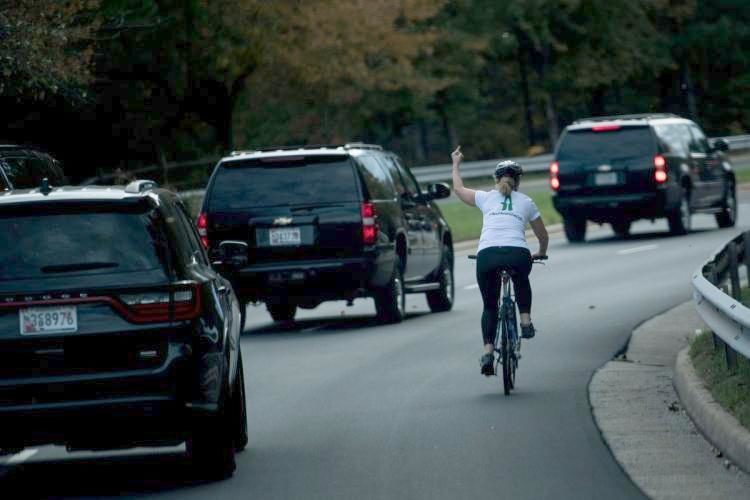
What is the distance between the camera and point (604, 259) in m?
28.8

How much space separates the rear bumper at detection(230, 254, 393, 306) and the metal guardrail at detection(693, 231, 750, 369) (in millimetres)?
4618

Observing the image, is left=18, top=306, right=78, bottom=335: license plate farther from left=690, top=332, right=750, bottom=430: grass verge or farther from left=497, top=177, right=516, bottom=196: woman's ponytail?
left=497, top=177, right=516, bottom=196: woman's ponytail

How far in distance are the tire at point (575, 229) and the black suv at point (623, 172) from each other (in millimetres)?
98

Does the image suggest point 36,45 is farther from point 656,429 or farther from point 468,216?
point 468,216

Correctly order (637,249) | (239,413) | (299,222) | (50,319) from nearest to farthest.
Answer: (50,319)
(239,413)
(299,222)
(637,249)

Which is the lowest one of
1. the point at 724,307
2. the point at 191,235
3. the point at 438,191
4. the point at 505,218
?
the point at 438,191

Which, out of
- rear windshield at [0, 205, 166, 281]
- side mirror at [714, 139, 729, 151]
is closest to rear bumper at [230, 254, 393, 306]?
rear windshield at [0, 205, 166, 281]

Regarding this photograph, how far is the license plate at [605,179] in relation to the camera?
102 feet

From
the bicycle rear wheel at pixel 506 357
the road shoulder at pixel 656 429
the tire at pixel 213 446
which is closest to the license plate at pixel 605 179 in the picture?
the road shoulder at pixel 656 429

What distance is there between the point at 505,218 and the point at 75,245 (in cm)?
486

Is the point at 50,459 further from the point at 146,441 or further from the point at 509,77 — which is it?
the point at 509,77

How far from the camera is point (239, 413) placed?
11078 mm

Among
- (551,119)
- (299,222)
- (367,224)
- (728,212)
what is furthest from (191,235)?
(551,119)

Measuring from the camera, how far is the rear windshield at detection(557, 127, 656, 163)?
31.2 m
